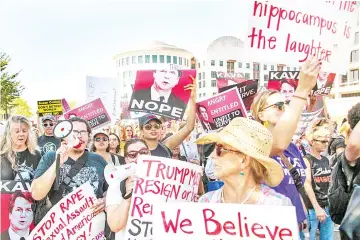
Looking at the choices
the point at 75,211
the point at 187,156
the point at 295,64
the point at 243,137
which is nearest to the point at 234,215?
the point at 243,137

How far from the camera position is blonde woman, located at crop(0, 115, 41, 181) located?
379cm

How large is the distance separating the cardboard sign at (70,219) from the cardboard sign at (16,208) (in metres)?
0.28

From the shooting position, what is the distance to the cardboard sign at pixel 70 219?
11.6 feet

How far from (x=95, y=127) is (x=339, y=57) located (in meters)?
2.82

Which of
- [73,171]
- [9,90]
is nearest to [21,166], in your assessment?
[73,171]

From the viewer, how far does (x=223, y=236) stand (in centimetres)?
236

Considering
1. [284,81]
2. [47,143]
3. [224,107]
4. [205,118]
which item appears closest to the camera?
[224,107]

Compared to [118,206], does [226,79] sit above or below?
above

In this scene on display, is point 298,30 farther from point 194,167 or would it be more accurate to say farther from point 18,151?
point 18,151

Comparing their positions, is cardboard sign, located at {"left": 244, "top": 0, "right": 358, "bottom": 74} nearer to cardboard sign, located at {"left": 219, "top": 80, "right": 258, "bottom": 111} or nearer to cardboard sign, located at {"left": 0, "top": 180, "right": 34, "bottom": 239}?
cardboard sign, located at {"left": 219, "top": 80, "right": 258, "bottom": 111}

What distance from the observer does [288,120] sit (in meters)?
2.74

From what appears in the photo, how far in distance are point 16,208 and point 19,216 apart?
67 mm

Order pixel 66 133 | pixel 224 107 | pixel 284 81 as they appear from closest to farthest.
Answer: pixel 66 133, pixel 224 107, pixel 284 81

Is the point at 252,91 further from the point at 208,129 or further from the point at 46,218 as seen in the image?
the point at 46,218
